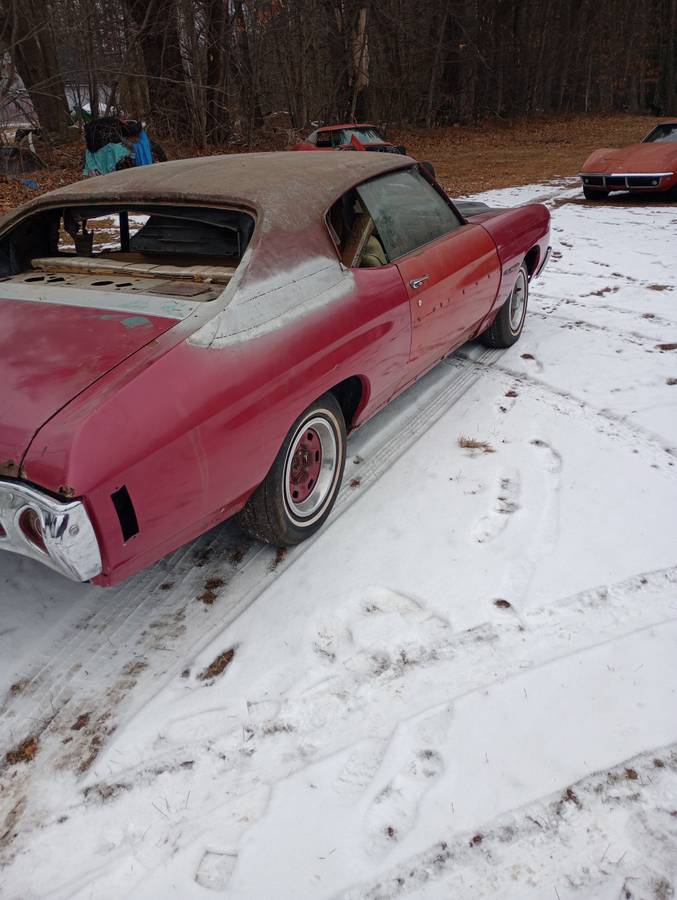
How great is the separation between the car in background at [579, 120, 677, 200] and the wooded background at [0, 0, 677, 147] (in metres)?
8.17

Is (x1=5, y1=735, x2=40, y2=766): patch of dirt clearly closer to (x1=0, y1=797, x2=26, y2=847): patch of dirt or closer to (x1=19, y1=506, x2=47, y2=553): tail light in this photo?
(x1=0, y1=797, x2=26, y2=847): patch of dirt

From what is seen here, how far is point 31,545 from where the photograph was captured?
1.76 meters

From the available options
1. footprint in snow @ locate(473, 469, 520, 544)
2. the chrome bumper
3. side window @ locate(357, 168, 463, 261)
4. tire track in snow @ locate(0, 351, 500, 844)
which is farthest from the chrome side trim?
the chrome bumper

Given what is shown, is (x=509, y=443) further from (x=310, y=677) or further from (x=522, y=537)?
(x=310, y=677)

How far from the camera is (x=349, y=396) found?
293 cm

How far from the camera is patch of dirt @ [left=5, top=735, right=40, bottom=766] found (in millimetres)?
1843

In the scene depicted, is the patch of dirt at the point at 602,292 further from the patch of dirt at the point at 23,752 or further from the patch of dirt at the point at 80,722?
the patch of dirt at the point at 23,752

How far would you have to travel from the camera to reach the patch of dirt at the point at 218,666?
2107 millimetres

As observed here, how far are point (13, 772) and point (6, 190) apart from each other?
1244 cm

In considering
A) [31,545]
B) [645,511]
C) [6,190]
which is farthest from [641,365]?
[6,190]

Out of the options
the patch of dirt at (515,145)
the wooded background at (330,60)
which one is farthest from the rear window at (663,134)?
the wooded background at (330,60)

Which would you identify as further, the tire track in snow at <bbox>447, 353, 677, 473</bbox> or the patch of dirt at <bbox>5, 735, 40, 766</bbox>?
the tire track in snow at <bbox>447, 353, 677, 473</bbox>

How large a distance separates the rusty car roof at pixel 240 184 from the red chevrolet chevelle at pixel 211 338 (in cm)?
1

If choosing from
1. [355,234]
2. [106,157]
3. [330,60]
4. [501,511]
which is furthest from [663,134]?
[330,60]
